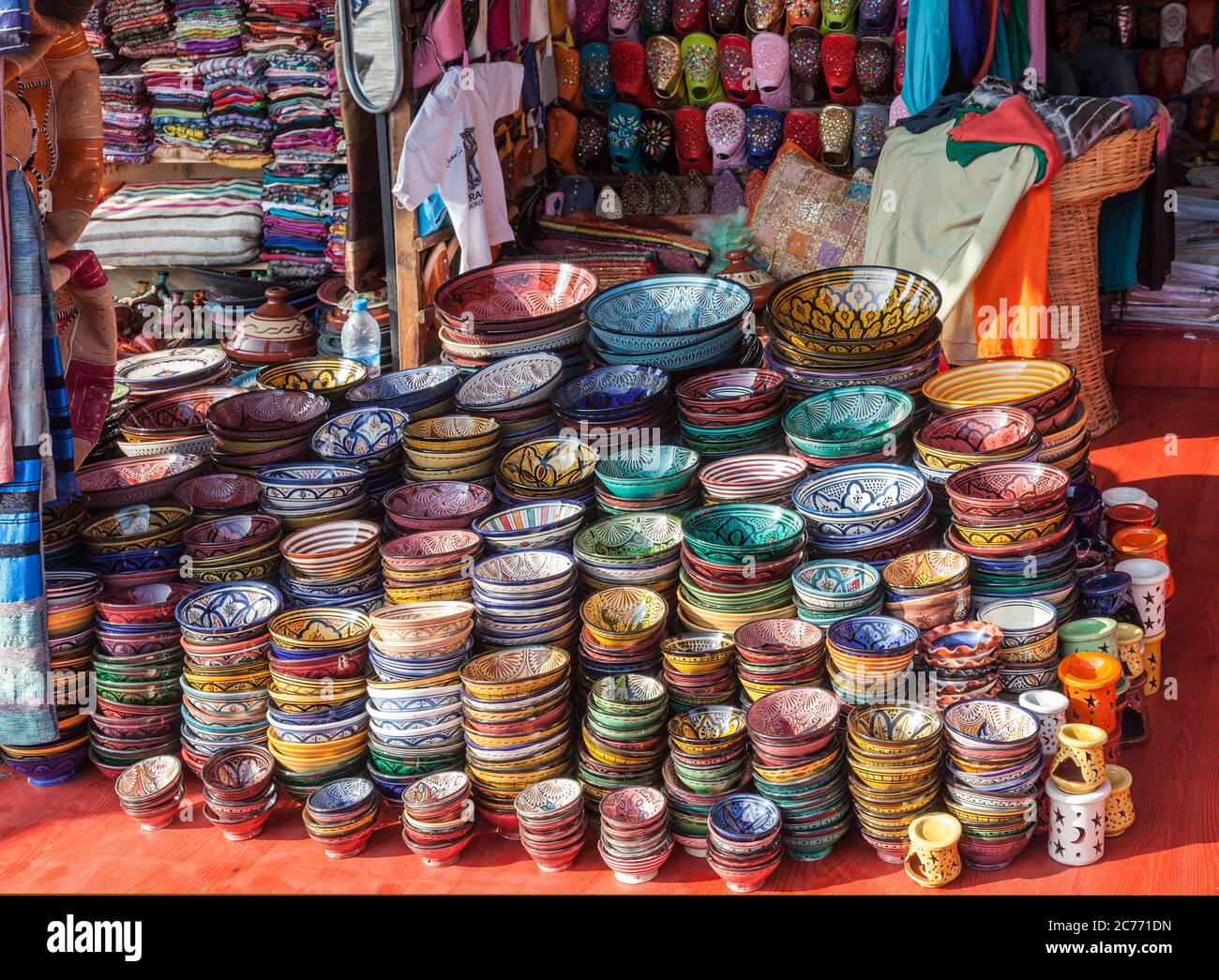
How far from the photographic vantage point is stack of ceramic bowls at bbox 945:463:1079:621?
10.4 ft

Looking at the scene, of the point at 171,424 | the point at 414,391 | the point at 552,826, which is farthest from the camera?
the point at 171,424

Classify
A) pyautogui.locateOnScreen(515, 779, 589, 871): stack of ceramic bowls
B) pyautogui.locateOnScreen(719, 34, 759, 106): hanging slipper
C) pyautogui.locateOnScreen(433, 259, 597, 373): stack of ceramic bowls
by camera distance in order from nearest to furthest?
pyautogui.locateOnScreen(515, 779, 589, 871): stack of ceramic bowls < pyautogui.locateOnScreen(433, 259, 597, 373): stack of ceramic bowls < pyautogui.locateOnScreen(719, 34, 759, 106): hanging slipper

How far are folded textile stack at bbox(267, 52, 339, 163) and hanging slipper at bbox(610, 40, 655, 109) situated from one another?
55.1 inches

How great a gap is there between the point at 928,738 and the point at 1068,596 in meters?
0.64

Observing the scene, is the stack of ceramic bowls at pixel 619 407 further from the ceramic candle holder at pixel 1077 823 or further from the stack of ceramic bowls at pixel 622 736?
the ceramic candle holder at pixel 1077 823

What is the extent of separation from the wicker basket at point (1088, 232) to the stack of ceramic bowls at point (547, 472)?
2.24 metres

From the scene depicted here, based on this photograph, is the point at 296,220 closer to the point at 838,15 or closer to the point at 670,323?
the point at 838,15

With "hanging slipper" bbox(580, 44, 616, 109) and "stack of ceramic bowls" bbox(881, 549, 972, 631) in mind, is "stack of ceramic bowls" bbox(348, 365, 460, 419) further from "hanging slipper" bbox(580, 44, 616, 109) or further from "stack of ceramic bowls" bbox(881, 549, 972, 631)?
"hanging slipper" bbox(580, 44, 616, 109)

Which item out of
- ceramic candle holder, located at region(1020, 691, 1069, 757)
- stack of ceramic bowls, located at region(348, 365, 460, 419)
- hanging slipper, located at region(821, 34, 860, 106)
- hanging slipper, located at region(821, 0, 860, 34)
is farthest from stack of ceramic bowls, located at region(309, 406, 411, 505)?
hanging slipper, located at region(821, 0, 860, 34)

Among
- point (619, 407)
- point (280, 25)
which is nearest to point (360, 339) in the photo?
point (619, 407)

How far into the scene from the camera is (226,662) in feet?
10.9

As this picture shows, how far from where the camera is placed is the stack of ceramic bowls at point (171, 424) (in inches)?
152

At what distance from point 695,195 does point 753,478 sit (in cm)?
343

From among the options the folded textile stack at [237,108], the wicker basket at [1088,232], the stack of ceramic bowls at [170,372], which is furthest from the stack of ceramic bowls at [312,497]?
the folded textile stack at [237,108]
